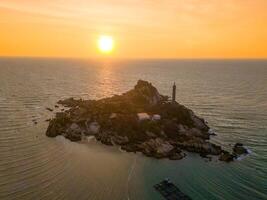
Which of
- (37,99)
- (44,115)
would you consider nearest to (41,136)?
(44,115)

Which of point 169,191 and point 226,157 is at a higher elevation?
point 226,157

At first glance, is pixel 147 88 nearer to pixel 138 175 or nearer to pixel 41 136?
pixel 41 136

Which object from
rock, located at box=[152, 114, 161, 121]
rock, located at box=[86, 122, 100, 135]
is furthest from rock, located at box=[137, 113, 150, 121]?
rock, located at box=[86, 122, 100, 135]

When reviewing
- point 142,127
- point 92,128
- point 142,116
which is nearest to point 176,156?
point 142,127

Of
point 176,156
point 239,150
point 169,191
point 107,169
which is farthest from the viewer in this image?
point 239,150

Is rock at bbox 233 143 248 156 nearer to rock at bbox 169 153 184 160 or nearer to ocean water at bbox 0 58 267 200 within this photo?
ocean water at bbox 0 58 267 200

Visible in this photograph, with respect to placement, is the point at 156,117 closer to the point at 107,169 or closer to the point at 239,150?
the point at 239,150

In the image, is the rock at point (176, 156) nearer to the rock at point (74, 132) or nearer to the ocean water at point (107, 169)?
the ocean water at point (107, 169)
